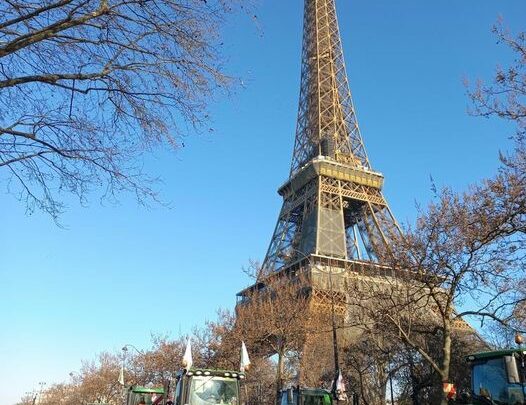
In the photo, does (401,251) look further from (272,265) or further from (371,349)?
(272,265)

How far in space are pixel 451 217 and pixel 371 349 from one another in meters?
16.9

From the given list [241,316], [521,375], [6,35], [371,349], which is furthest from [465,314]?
[241,316]

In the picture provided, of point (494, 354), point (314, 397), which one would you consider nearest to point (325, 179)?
point (314, 397)

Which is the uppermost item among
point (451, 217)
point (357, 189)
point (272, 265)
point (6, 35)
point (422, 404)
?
point (357, 189)

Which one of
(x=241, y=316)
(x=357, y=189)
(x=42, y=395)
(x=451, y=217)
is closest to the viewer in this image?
(x=451, y=217)

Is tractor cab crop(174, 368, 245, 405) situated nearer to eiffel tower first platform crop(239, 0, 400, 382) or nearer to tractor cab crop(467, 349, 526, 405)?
tractor cab crop(467, 349, 526, 405)

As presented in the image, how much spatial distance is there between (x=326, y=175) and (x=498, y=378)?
4634 centimetres

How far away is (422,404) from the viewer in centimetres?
3139

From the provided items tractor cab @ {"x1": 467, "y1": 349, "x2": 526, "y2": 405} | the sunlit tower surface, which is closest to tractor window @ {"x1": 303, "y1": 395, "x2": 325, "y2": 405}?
tractor cab @ {"x1": 467, "y1": 349, "x2": 526, "y2": 405}

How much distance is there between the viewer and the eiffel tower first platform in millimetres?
52656

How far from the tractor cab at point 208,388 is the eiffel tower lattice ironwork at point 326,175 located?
3443 centimetres

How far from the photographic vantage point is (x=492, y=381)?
1087 cm

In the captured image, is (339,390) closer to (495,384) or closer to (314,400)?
(314,400)

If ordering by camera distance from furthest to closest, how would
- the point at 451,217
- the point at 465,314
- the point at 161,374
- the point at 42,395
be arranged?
1. the point at 42,395
2. the point at 161,374
3. the point at 451,217
4. the point at 465,314
